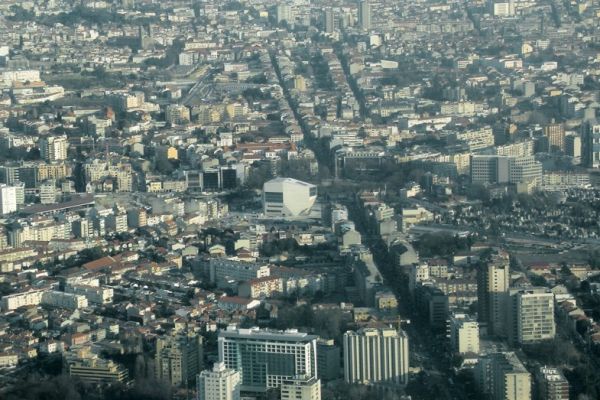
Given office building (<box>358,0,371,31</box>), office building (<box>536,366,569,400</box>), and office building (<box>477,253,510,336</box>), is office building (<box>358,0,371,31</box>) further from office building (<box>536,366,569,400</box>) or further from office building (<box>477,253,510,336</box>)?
office building (<box>536,366,569,400</box>)

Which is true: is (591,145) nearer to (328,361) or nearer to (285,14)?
(328,361)

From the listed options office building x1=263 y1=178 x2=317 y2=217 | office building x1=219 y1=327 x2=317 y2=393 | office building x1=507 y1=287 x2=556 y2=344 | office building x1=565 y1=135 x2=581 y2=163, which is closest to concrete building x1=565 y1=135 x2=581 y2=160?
office building x1=565 y1=135 x2=581 y2=163

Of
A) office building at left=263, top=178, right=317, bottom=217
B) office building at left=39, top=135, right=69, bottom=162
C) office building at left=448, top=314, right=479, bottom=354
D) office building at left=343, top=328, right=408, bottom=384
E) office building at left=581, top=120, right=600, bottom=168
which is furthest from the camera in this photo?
office building at left=39, top=135, right=69, bottom=162

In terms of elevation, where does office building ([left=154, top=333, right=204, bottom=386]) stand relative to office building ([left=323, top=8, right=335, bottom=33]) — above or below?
below

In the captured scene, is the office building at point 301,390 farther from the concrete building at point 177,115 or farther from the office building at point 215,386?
the concrete building at point 177,115

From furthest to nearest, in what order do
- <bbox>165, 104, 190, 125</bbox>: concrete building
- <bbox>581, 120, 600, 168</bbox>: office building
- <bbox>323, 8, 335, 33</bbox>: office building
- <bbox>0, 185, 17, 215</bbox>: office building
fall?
<bbox>323, 8, 335, 33</bbox>: office building, <bbox>165, 104, 190, 125</bbox>: concrete building, <bbox>581, 120, 600, 168</bbox>: office building, <bbox>0, 185, 17, 215</bbox>: office building
